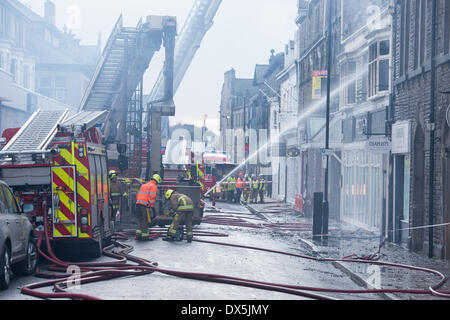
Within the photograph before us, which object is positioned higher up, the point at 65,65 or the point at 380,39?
the point at 65,65

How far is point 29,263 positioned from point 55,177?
1908 millimetres

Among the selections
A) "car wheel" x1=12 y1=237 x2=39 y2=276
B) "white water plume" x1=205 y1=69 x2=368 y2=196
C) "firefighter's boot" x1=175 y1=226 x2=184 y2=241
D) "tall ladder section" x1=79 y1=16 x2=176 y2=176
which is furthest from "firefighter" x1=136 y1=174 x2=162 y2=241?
"white water plume" x1=205 y1=69 x2=368 y2=196

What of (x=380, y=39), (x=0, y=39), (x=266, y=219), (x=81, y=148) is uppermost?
(x=0, y=39)

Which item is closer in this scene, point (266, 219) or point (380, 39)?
point (380, 39)

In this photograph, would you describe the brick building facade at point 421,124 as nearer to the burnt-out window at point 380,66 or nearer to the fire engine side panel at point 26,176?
the burnt-out window at point 380,66

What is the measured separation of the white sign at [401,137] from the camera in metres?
18.2

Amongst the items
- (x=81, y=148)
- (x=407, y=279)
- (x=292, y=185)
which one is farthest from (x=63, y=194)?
(x=292, y=185)

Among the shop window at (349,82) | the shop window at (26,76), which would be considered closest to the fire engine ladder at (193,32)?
the shop window at (349,82)

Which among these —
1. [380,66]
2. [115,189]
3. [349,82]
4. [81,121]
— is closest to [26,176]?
[81,121]

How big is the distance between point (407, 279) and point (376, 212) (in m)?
11.7

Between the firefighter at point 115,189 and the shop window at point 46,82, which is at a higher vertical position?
the shop window at point 46,82

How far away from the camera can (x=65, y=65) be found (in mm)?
75938

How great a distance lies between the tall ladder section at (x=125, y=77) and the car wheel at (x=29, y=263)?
11.2m
